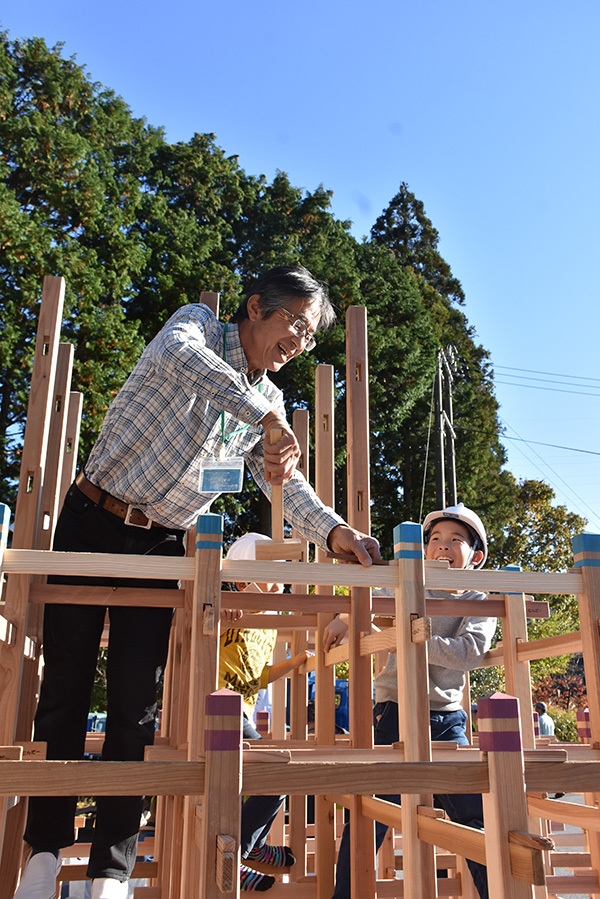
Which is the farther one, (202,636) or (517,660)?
(517,660)

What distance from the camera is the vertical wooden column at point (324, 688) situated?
3221mm

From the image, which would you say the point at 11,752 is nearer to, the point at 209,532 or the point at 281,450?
the point at 209,532

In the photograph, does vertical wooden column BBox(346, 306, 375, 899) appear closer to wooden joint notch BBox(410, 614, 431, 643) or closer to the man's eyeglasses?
the man's eyeglasses

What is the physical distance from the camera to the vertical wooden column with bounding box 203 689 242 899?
1.43 metres

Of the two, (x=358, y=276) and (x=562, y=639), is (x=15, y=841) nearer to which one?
(x=562, y=639)

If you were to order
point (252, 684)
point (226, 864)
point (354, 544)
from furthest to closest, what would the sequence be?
1. point (252, 684)
2. point (354, 544)
3. point (226, 864)

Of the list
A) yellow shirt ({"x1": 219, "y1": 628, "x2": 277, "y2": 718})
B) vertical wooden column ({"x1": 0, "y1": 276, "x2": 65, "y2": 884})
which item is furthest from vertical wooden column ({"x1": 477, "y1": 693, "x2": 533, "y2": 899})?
yellow shirt ({"x1": 219, "y1": 628, "x2": 277, "y2": 718})

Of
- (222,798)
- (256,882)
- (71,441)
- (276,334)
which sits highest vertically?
(71,441)

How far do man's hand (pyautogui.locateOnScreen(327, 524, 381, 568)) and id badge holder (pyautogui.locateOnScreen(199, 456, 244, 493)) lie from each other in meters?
0.36

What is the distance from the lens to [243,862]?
3.73 metres

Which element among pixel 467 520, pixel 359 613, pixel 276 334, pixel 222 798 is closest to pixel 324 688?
pixel 359 613

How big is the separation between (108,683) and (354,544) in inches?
35.3

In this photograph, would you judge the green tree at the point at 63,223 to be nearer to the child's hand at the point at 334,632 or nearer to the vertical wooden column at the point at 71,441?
the vertical wooden column at the point at 71,441

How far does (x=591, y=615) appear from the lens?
2.36 meters
